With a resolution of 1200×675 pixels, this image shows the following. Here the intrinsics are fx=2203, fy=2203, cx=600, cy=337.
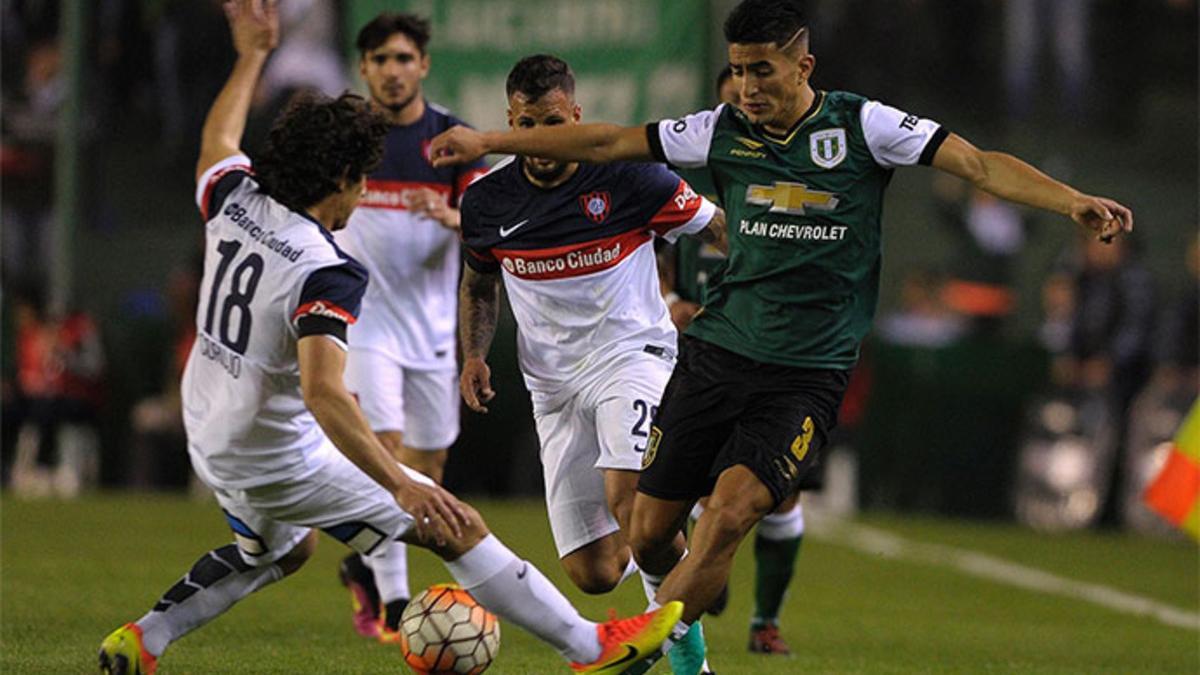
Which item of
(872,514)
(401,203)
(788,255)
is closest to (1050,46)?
(872,514)

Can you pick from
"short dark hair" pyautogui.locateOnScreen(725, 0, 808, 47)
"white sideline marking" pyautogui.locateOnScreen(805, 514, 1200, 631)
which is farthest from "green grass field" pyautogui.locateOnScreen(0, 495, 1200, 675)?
"short dark hair" pyautogui.locateOnScreen(725, 0, 808, 47)

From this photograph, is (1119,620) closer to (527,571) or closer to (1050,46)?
(527,571)

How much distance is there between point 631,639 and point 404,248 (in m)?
3.52

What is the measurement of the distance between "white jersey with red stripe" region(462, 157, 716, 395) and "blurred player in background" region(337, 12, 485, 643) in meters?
1.42

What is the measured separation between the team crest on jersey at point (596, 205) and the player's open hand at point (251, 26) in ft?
4.24

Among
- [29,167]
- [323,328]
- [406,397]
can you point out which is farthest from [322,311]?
[29,167]

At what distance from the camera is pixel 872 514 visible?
19.6 meters

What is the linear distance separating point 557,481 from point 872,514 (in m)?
11.6

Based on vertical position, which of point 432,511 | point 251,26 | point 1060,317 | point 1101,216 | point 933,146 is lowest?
point 1060,317

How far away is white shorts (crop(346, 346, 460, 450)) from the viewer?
9.78 meters

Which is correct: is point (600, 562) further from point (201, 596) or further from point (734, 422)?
point (201, 596)

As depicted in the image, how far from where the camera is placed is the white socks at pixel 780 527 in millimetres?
9562

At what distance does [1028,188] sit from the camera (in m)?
6.97

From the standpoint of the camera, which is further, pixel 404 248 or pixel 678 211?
pixel 404 248
